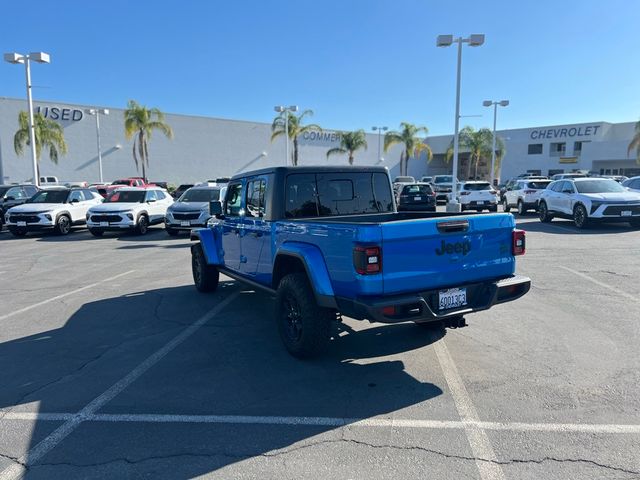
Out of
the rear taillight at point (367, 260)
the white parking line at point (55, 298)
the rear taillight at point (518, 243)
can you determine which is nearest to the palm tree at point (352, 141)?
the white parking line at point (55, 298)

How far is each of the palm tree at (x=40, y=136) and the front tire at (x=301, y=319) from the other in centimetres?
3577

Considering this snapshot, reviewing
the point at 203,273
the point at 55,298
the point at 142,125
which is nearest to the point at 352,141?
the point at 142,125

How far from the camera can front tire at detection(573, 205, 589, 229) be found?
15.6 meters

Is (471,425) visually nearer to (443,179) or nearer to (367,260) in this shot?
(367,260)

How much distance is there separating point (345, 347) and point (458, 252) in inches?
66.5

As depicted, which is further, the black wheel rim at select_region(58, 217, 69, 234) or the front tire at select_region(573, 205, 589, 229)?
the black wheel rim at select_region(58, 217, 69, 234)

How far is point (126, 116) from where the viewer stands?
3941cm

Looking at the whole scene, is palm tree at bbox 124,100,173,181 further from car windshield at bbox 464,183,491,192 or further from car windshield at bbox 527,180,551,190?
car windshield at bbox 527,180,551,190

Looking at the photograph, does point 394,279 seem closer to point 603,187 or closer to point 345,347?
point 345,347

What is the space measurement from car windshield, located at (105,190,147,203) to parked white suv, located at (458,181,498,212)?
14.5 metres

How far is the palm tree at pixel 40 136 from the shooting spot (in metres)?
34.4

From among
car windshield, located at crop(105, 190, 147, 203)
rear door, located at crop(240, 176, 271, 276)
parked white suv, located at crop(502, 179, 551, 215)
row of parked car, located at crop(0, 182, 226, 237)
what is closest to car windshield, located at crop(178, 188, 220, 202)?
row of parked car, located at crop(0, 182, 226, 237)

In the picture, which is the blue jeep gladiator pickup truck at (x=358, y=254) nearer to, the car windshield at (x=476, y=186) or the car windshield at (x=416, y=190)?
the car windshield at (x=416, y=190)

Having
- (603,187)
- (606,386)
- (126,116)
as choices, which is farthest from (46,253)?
(126,116)
